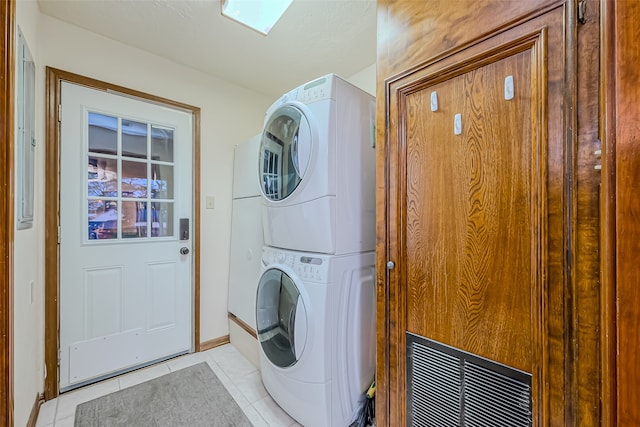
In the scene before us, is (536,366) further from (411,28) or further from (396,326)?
(411,28)

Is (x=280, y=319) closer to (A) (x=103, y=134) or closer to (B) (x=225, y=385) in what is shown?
(B) (x=225, y=385)

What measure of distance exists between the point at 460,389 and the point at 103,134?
8.23ft

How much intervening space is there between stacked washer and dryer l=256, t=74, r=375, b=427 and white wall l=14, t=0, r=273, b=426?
101 cm

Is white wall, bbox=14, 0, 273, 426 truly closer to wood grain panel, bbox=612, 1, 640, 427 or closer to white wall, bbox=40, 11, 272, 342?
white wall, bbox=40, 11, 272, 342

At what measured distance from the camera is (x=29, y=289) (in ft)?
4.43

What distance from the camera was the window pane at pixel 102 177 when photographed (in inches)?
71.9

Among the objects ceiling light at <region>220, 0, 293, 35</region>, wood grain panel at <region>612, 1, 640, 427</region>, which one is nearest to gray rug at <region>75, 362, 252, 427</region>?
wood grain panel at <region>612, 1, 640, 427</region>

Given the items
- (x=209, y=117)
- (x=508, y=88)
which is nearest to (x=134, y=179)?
(x=209, y=117)

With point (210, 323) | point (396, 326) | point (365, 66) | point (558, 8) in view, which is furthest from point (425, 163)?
point (210, 323)

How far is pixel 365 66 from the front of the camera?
2188mm

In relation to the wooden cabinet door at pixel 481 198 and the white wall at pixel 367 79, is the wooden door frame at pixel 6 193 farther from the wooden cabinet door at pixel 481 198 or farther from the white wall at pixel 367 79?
the white wall at pixel 367 79

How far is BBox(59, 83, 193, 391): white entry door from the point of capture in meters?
1.75

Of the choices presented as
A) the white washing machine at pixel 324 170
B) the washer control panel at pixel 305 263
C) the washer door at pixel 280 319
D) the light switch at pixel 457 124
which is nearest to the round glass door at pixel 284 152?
the white washing machine at pixel 324 170

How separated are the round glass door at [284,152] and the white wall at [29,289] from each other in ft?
3.65
